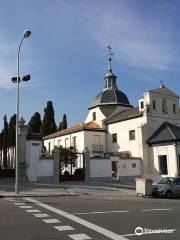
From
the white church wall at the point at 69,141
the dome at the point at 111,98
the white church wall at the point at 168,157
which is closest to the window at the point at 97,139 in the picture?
the white church wall at the point at 69,141

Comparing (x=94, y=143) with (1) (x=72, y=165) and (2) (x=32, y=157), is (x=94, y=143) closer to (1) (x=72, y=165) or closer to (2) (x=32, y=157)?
(1) (x=72, y=165)

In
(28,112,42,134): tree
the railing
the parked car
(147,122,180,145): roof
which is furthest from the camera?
(28,112,42,134): tree

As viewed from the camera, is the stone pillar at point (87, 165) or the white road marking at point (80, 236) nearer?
the white road marking at point (80, 236)

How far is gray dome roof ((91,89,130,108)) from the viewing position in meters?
50.4

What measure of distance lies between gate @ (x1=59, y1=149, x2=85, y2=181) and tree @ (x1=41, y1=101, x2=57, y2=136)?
2607cm

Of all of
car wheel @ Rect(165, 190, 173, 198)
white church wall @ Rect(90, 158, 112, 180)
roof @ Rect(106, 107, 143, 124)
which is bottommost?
car wheel @ Rect(165, 190, 173, 198)

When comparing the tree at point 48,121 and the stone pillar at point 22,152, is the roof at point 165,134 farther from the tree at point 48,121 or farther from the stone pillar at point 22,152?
the tree at point 48,121

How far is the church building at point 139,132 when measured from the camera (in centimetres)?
3838

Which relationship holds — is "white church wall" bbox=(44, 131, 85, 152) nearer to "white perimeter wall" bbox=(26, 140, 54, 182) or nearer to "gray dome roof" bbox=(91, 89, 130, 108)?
"gray dome roof" bbox=(91, 89, 130, 108)

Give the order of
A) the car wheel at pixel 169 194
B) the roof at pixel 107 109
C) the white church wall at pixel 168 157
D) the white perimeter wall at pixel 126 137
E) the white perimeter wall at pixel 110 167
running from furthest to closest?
1. the roof at pixel 107 109
2. the white perimeter wall at pixel 126 137
3. the white church wall at pixel 168 157
4. the white perimeter wall at pixel 110 167
5. the car wheel at pixel 169 194

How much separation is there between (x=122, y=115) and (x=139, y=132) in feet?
20.6

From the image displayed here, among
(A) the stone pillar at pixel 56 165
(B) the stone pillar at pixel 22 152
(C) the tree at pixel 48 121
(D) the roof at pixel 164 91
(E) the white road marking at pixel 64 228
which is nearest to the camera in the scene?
(E) the white road marking at pixel 64 228

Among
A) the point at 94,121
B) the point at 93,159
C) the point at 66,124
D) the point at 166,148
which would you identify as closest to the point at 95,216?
the point at 93,159

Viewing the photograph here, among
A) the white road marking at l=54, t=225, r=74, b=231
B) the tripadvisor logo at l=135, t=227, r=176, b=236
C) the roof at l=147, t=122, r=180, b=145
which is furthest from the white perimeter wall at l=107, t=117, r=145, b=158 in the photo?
the white road marking at l=54, t=225, r=74, b=231
